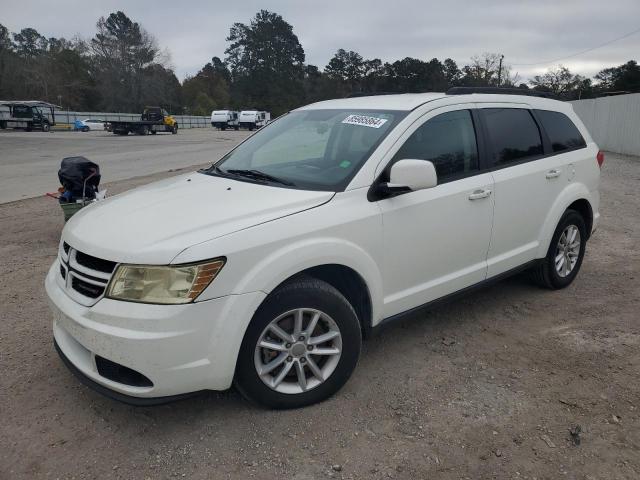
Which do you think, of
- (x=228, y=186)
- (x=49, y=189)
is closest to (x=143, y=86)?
(x=49, y=189)

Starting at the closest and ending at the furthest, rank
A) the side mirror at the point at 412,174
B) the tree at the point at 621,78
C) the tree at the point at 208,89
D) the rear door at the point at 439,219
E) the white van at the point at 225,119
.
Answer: the side mirror at the point at 412,174 → the rear door at the point at 439,219 → the tree at the point at 621,78 → the white van at the point at 225,119 → the tree at the point at 208,89

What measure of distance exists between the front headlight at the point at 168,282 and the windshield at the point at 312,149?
3.03 ft

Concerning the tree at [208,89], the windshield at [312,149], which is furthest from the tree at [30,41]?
the windshield at [312,149]

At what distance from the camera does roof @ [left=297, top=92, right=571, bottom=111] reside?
11.9 ft

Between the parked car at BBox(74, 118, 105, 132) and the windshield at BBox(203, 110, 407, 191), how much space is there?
4646 cm

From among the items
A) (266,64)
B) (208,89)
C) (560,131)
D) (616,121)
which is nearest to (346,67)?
(266,64)

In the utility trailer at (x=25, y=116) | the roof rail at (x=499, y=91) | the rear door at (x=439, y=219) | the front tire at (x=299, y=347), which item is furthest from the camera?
the utility trailer at (x=25, y=116)

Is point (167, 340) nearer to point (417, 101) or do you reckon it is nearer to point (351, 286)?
point (351, 286)

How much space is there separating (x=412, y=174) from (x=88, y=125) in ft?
166

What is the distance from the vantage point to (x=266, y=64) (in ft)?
308

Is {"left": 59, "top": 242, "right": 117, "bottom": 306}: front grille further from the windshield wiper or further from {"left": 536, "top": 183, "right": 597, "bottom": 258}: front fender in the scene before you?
{"left": 536, "top": 183, "right": 597, "bottom": 258}: front fender

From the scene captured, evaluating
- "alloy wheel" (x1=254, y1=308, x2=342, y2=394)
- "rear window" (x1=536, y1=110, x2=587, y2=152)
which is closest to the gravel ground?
"alloy wheel" (x1=254, y1=308, x2=342, y2=394)

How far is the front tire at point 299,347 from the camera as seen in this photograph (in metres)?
2.71

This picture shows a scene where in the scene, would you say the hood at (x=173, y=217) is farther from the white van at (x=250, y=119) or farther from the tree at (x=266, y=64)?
the tree at (x=266, y=64)
